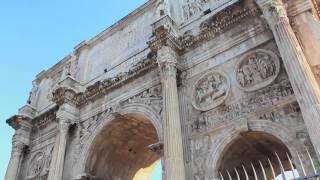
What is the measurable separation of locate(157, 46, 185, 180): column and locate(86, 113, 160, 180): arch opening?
4.83 feet

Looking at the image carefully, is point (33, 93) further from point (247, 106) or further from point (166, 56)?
point (247, 106)

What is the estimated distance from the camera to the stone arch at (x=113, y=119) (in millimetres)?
8613

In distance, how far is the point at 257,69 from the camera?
23.5 feet

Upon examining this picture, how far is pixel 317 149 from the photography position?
499 centimetres

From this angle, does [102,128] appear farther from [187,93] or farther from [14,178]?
[14,178]

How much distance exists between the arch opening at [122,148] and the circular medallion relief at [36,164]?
210 centimetres

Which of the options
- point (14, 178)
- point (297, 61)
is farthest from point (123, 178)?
point (297, 61)

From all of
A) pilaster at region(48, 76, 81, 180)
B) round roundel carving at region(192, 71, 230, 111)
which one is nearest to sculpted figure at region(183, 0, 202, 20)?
round roundel carving at region(192, 71, 230, 111)

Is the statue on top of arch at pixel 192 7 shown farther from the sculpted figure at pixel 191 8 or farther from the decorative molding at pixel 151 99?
the decorative molding at pixel 151 99

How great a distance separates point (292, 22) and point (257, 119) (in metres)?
2.25

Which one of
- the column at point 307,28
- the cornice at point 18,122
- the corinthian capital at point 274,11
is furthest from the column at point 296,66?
the cornice at point 18,122

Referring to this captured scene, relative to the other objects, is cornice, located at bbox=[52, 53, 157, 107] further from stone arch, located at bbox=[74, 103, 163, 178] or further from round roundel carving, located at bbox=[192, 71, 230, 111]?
round roundel carving, located at bbox=[192, 71, 230, 111]

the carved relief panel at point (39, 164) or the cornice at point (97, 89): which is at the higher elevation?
the cornice at point (97, 89)

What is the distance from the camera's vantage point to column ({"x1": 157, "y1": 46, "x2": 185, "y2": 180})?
6.53m
